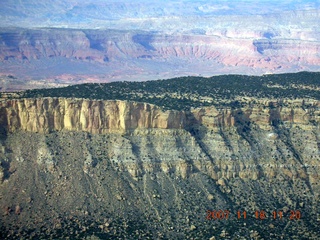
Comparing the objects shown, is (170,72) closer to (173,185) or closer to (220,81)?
(220,81)

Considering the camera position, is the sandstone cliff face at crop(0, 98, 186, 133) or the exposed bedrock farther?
the sandstone cliff face at crop(0, 98, 186, 133)

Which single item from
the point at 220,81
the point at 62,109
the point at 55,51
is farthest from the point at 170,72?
the point at 62,109
